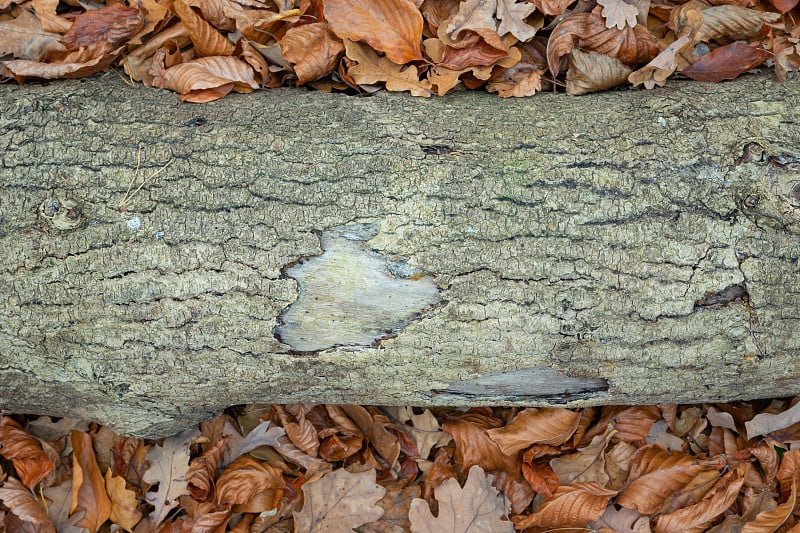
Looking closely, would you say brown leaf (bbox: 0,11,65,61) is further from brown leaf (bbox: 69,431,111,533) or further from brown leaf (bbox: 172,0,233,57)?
brown leaf (bbox: 69,431,111,533)

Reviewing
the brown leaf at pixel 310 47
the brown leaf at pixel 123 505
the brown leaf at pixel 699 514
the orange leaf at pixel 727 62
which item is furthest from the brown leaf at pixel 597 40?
the brown leaf at pixel 123 505

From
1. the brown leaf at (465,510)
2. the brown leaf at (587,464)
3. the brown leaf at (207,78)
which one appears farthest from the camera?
the brown leaf at (587,464)

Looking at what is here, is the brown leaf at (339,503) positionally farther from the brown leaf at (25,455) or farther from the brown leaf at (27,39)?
the brown leaf at (27,39)

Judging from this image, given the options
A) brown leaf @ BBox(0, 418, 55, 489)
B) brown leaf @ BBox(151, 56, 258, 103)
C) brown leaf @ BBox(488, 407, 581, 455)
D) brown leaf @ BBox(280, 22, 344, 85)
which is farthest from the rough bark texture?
brown leaf @ BBox(0, 418, 55, 489)

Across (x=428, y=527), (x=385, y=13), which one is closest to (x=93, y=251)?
(x=385, y=13)

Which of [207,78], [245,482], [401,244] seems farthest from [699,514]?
[207,78]

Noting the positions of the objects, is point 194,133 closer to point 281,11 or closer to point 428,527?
point 281,11
